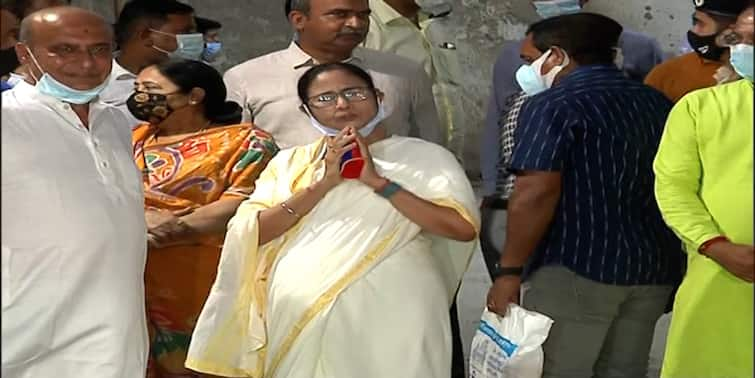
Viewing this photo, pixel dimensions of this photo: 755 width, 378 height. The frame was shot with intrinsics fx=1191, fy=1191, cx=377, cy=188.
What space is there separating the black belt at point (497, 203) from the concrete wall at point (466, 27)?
79.9 inches

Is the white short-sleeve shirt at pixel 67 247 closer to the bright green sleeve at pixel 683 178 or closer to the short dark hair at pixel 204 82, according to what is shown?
the short dark hair at pixel 204 82

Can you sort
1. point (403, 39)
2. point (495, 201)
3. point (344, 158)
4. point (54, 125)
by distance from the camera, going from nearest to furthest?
point (54, 125)
point (344, 158)
point (495, 201)
point (403, 39)

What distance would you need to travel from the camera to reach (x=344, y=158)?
3004 millimetres

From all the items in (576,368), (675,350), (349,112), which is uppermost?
(349,112)

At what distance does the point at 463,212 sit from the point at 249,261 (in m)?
0.57

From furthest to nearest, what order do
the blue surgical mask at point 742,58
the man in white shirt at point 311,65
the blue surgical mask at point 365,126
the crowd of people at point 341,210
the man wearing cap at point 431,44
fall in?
the man wearing cap at point 431,44 → the man in white shirt at point 311,65 → the blue surgical mask at point 365,126 → the crowd of people at point 341,210 → the blue surgical mask at point 742,58

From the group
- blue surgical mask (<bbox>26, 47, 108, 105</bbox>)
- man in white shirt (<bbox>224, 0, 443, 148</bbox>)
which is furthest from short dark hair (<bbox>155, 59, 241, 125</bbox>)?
blue surgical mask (<bbox>26, 47, 108, 105</bbox>)

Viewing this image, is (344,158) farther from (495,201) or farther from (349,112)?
(495,201)

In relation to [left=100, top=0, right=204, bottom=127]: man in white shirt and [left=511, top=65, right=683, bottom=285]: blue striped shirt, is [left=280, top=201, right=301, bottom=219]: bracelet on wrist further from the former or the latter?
[left=100, top=0, right=204, bottom=127]: man in white shirt

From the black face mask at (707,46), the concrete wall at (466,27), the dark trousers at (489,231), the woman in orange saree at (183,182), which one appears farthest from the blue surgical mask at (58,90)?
the concrete wall at (466,27)

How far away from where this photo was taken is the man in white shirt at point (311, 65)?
351 cm

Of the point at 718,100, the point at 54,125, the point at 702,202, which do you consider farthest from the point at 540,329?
the point at 54,125

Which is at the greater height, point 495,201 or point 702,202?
point 702,202

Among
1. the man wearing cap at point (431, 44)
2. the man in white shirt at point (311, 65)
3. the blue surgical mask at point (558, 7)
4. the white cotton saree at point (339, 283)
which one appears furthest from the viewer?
the man wearing cap at point (431, 44)
